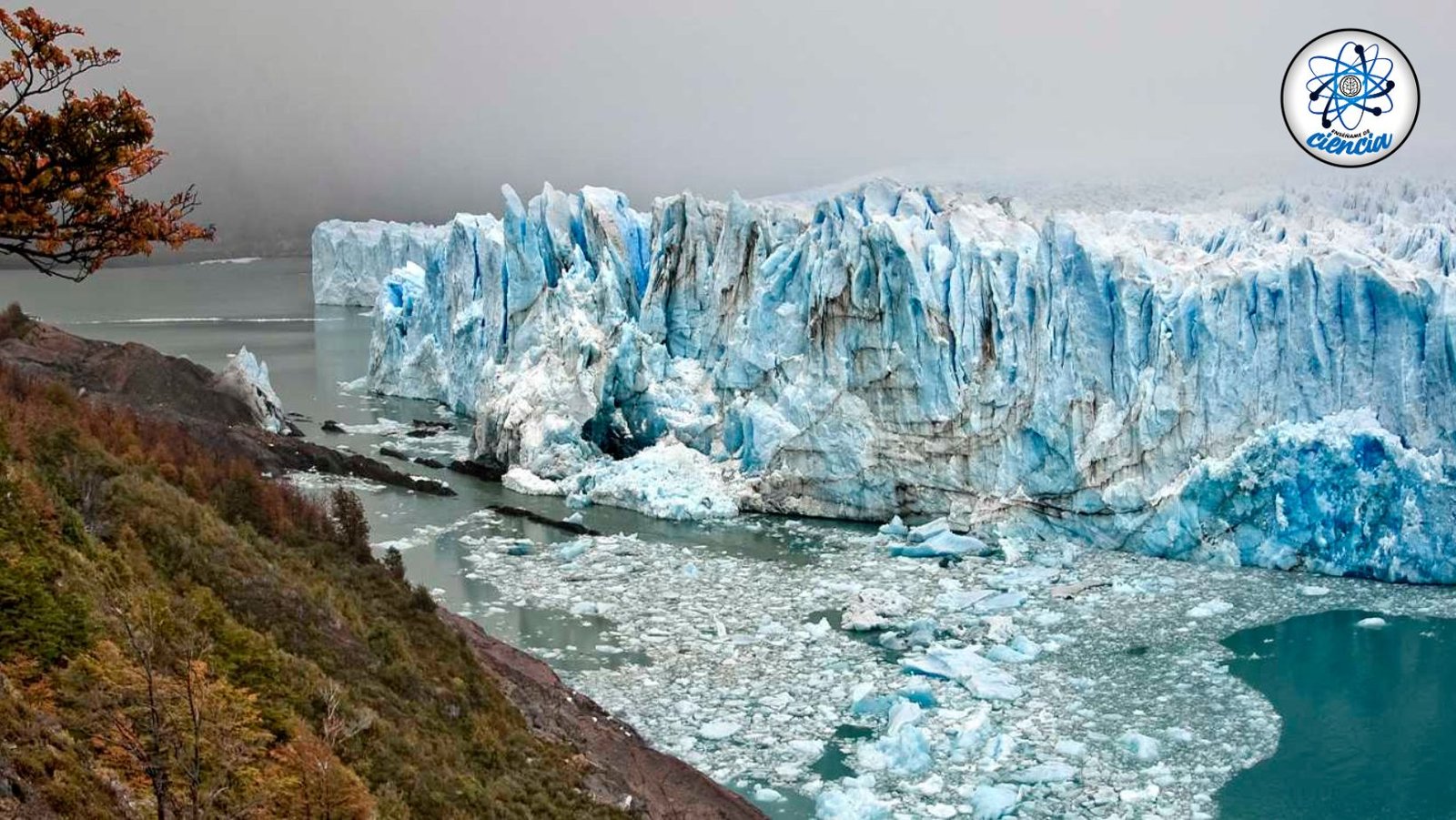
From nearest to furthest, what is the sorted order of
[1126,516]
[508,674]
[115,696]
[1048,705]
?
1. [115,696]
2. [508,674]
3. [1048,705]
4. [1126,516]

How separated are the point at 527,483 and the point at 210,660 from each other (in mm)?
16084

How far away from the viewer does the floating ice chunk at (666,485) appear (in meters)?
21.0

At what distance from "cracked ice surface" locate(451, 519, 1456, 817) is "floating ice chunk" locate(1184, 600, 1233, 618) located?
0.10 feet

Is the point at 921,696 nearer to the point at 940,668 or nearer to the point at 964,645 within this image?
the point at 940,668

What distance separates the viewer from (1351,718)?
1263 cm

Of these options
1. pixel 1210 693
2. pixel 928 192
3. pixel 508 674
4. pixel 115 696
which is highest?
pixel 928 192

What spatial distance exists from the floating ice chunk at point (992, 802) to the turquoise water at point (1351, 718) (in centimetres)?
192

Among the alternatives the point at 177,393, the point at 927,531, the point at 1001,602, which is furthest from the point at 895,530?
the point at 177,393

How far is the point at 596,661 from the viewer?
13.9m

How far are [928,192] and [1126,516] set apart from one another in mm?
8865

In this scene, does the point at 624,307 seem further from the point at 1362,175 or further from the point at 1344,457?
the point at 1362,175

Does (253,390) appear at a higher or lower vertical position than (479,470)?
Answer: higher

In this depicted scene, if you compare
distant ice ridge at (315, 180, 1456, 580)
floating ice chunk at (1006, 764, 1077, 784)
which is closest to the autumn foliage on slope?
floating ice chunk at (1006, 764, 1077, 784)

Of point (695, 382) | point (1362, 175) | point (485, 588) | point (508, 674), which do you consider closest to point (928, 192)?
point (695, 382)
